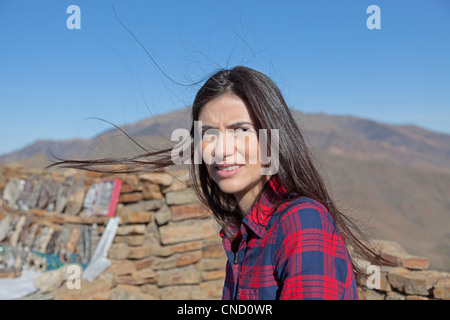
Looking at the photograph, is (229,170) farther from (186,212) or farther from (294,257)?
(186,212)

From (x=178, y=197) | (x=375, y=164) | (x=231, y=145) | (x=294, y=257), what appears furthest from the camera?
(x=375, y=164)

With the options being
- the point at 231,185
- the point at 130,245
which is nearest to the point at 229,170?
the point at 231,185

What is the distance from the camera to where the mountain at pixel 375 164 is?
2309 millimetres

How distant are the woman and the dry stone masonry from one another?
283 cm

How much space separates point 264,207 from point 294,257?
342mm

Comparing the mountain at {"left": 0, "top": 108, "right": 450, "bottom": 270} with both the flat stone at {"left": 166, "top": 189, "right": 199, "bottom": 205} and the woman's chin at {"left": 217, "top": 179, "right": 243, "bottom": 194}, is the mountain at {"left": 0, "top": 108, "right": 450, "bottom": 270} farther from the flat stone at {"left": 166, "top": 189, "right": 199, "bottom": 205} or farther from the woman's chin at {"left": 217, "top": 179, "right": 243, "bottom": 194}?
the flat stone at {"left": 166, "top": 189, "right": 199, "bottom": 205}

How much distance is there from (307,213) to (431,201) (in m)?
24.5

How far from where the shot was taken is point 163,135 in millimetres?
2188

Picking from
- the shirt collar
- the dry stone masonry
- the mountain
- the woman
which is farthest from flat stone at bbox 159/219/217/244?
the shirt collar

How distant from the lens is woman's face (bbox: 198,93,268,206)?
1427 millimetres

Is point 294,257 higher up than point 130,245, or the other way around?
point 294,257

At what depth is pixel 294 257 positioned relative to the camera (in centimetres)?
112

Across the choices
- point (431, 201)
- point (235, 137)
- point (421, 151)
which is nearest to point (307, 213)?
point (235, 137)
